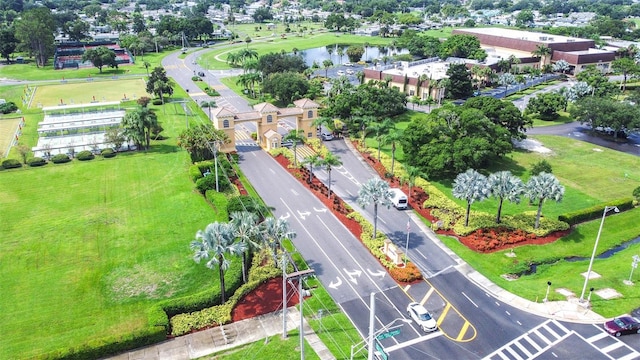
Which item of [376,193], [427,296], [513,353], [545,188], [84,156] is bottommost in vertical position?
[513,353]

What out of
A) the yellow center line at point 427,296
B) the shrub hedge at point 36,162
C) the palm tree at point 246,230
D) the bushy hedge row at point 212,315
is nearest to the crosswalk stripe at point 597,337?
the yellow center line at point 427,296

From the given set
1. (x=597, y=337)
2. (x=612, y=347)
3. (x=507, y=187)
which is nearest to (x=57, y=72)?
(x=507, y=187)

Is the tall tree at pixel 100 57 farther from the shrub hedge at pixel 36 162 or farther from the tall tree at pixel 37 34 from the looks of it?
the shrub hedge at pixel 36 162

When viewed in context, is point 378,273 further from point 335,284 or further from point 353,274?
point 335,284

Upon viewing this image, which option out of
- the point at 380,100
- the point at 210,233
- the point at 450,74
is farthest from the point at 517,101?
the point at 210,233

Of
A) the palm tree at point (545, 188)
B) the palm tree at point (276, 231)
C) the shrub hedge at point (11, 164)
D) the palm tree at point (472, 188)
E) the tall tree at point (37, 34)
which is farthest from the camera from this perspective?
the tall tree at point (37, 34)

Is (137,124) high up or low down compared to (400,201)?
up

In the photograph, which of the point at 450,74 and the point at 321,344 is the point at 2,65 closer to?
the point at 450,74
